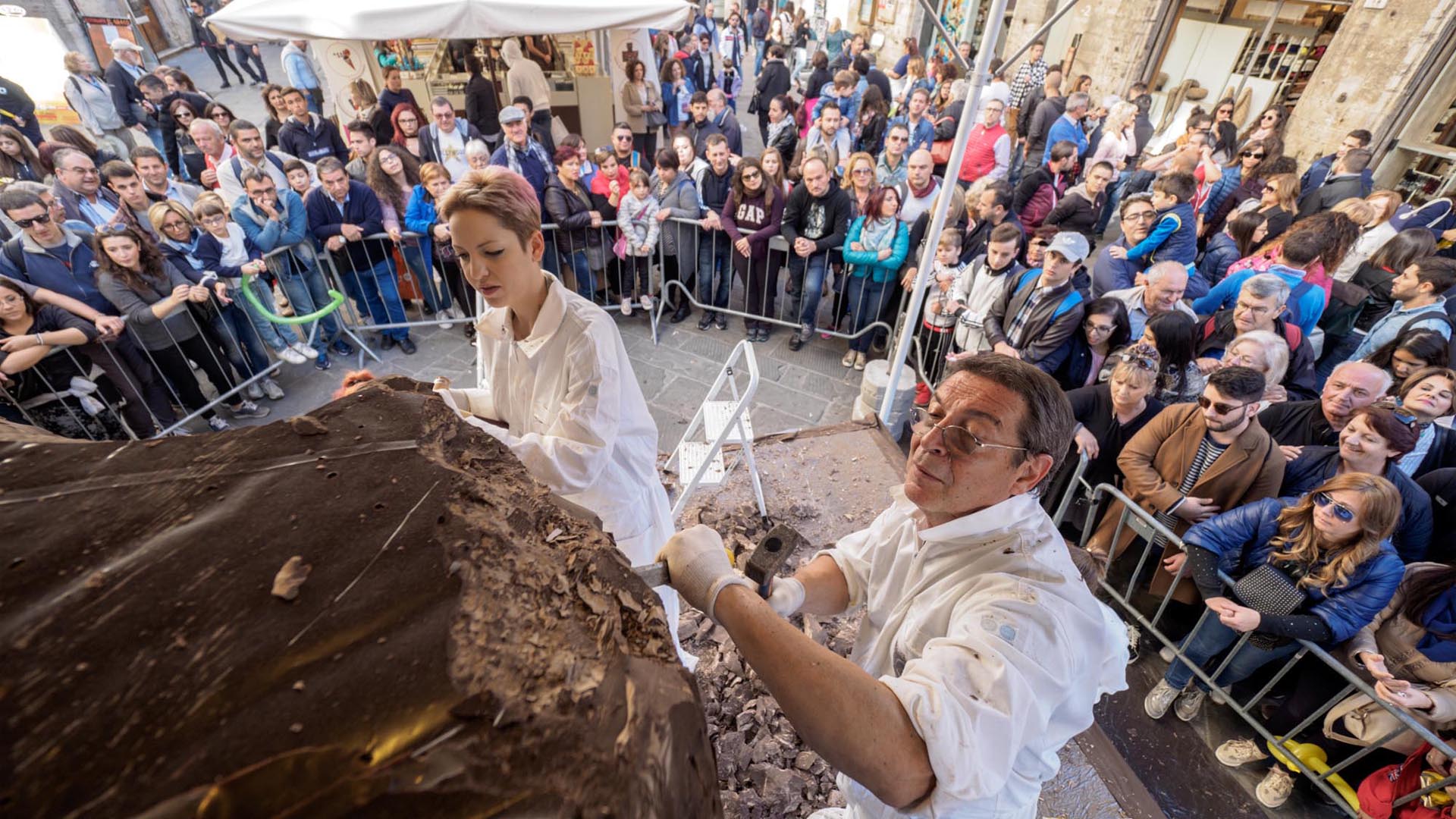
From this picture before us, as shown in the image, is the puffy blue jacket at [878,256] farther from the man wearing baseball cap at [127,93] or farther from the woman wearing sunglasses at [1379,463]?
the man wearing baseball cap at [127,93]

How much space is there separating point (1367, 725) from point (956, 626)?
3.42 m

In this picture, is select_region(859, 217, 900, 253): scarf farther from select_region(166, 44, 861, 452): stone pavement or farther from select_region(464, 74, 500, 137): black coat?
select_region(464, 74, 500, 137): black coat

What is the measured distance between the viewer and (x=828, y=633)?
3584 millimetres

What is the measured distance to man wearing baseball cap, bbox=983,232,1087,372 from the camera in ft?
14.9

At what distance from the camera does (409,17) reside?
6461 mm

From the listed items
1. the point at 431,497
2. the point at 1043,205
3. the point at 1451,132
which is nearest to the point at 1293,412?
the point at 1043,205

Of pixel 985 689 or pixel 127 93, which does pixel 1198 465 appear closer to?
pixel 985 689

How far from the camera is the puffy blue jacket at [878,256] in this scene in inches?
251

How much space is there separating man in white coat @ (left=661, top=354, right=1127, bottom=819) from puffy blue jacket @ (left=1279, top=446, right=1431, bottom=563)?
305 cm

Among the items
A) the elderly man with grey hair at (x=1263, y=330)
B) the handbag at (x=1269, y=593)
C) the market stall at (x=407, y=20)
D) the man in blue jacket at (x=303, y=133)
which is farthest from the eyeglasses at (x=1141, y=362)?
the man in blue jacket at (x=303, y=133)

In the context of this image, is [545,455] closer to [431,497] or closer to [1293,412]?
[431,497]

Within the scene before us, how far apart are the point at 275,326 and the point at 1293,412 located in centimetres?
847

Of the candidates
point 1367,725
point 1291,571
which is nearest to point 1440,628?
Result: point 1367,725

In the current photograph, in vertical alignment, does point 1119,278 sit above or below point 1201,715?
above
